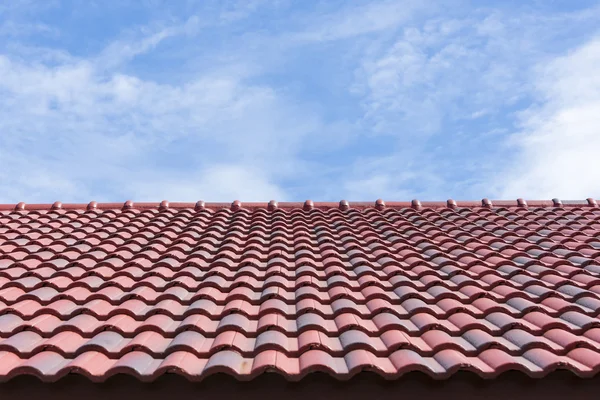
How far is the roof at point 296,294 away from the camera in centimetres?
310

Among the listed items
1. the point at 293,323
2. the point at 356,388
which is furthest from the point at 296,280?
the point at 356,388

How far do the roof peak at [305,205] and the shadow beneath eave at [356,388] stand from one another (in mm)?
4367

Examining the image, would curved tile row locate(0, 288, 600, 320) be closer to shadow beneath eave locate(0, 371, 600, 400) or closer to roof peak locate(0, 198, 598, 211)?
shadow beneath eave locate(0, 371, 600, 400)

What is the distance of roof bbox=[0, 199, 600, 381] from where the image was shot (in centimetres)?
310

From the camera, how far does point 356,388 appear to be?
314 centimetres

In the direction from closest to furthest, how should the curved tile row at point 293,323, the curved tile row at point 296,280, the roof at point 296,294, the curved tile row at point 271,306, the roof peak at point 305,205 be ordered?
the roof at point 296,294 < the curved tile row at point 293,323 < the curved tile row at point 271,306 < the curved tile row at point 296,280 < the roof peak at point 305,205

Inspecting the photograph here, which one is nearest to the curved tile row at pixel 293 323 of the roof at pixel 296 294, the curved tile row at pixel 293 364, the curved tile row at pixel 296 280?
the roof at pixel 296 294

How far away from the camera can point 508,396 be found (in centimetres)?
315

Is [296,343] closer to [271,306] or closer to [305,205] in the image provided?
[271,306]

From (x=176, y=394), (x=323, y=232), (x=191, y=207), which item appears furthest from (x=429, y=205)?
(x=176, y=394)

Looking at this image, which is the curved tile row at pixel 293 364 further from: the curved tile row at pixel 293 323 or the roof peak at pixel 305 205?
the roof peak at pixel 305 205

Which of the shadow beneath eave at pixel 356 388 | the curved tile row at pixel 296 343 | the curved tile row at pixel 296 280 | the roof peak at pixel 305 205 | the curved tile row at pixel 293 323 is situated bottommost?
the shadow beneath eave at pixel 356 388

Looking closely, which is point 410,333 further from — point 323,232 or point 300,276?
point 323,232

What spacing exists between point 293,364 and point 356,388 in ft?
1.32
